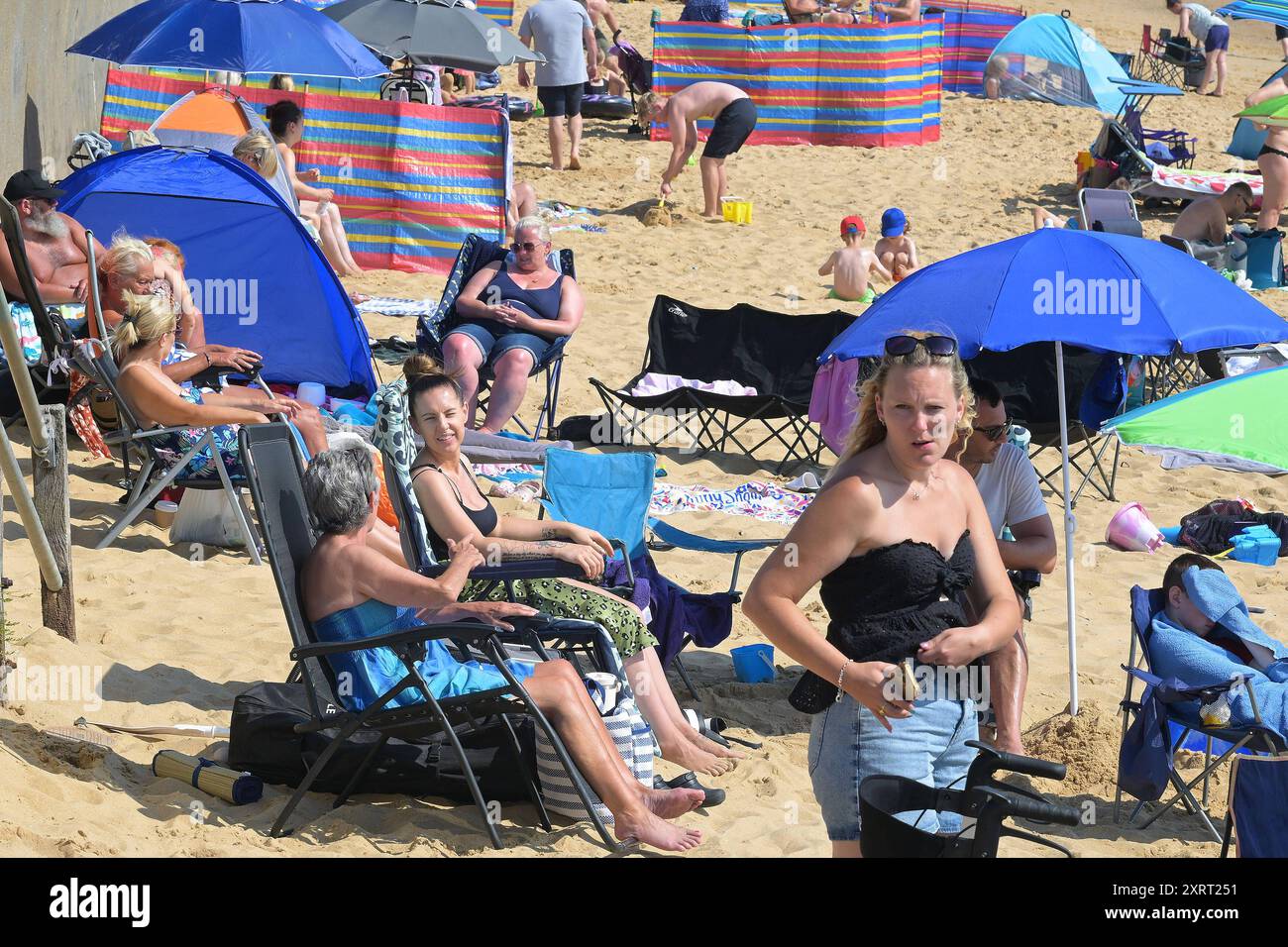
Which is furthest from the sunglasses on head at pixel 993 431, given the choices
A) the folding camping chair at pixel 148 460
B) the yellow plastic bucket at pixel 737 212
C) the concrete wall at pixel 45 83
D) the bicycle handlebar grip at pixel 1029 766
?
the yellow plastic bucket at pixel 737 212

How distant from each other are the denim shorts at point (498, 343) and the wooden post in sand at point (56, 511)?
135 inches

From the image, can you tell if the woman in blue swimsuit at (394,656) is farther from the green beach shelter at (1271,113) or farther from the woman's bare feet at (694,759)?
the green beach shelter at (1271,113)

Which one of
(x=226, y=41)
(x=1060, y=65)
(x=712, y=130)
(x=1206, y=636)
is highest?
(x=1060, y=65)

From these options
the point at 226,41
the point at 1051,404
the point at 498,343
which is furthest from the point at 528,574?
the point at 226,41

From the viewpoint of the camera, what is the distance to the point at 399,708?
3.93 metres

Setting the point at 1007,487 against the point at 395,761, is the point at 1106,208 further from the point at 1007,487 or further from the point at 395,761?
the point at 395,761

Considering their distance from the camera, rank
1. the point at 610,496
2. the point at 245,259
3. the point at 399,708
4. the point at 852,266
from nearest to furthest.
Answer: the point at 399,708
the point at 610,496
the point at 245,259
the point at 852,266

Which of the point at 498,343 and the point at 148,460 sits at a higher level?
the point at 498,343

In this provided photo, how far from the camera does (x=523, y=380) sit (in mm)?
8102

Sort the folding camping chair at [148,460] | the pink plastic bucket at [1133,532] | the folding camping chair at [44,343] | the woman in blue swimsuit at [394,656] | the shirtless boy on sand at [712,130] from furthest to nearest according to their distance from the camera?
the shirtless boy on sand at [712,130]
the pink plastic bucket at [1133,532]
the folding camping chair at [44,343]
the folding camping chair at [148,460]
the woman in blue swimsuit at [394,656]

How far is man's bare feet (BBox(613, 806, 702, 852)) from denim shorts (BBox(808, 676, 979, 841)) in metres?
1.13

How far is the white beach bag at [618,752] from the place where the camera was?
4125 millimetres

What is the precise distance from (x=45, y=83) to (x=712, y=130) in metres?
5.79
